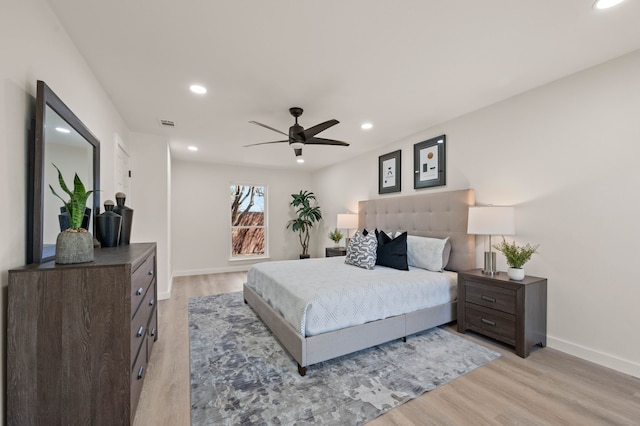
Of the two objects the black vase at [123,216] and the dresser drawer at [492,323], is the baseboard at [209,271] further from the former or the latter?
the dresser drawer at [492,323]

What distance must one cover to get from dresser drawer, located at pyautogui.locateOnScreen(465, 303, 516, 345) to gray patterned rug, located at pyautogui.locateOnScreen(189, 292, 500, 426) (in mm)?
180

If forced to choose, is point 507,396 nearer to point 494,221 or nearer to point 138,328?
point 494,221

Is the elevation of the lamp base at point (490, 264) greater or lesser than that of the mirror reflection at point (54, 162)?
lesser

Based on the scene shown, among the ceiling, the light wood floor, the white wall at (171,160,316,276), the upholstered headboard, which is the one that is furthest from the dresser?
the white wall at (171,160,316,276)

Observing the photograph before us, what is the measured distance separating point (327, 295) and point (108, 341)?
57.9 inches

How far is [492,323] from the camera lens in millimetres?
2607

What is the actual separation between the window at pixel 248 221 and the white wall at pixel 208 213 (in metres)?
0.17

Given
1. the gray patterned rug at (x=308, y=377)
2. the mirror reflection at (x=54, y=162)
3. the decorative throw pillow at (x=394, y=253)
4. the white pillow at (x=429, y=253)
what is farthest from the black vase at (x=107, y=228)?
the white pillow at (x=429, y=253)

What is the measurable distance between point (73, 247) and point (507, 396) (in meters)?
2.83

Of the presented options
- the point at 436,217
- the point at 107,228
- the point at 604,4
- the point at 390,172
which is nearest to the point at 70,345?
the point at 107,228

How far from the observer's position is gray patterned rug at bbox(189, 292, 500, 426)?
5.65 ft

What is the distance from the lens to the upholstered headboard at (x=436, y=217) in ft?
10.6

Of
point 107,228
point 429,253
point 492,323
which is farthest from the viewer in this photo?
point 429,253

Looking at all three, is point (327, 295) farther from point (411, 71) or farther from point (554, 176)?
point (554, 176)
